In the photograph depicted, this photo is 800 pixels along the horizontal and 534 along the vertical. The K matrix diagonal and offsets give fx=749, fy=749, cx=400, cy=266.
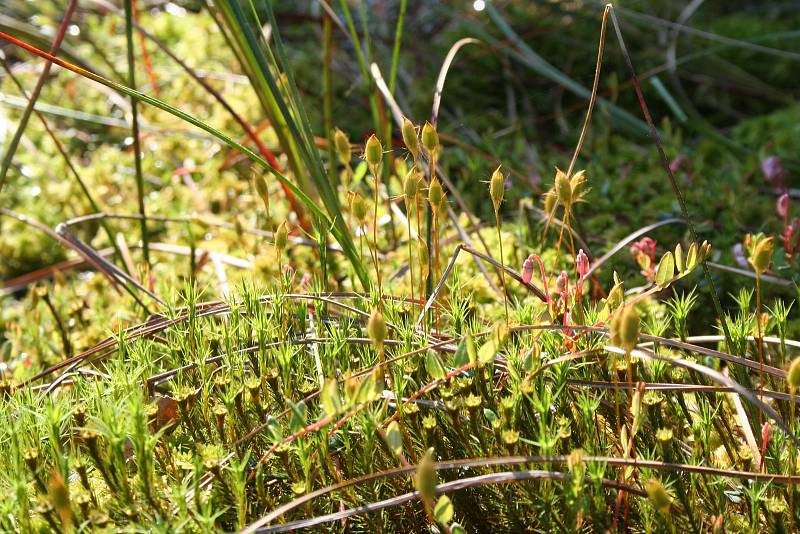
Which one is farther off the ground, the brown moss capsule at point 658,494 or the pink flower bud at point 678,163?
the pink flower bud at point 678,163

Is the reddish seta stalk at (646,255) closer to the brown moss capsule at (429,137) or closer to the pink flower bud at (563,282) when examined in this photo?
the pink flower bud at (563,282)

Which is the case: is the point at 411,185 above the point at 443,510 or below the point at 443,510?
above

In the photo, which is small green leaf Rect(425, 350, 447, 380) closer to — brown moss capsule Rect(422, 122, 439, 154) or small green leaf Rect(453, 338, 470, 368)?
small green leaf Rect(453, 338, 470, 368)

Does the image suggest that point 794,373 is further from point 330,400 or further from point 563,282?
point 330,400

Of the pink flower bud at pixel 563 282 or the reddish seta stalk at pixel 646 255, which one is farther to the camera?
the reddish seta stalk at pixel 646 255

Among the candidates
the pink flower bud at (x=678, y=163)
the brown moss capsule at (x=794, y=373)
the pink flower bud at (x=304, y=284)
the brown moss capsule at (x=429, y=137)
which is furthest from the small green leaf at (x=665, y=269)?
the pink flower bud at (x=678, y=163)

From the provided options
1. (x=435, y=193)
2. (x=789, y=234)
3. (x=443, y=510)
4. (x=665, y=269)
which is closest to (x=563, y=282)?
(x=665, y=269)

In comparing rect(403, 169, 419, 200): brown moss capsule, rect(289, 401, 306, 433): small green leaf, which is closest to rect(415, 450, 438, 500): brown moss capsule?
rect(289, 401, 306, 433): small green leaf

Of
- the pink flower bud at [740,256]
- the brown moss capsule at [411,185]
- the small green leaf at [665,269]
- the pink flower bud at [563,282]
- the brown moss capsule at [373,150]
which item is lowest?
the pink flower bud at [740,256]
